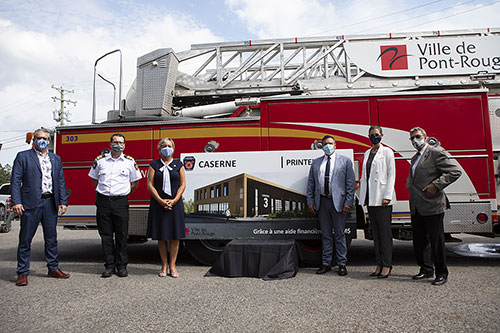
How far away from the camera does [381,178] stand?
518 cm

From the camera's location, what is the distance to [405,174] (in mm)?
5852

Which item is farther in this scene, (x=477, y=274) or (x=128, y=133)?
(x=128, y=133)

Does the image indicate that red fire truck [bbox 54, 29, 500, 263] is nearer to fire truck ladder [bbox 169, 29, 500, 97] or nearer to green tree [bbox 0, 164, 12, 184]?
fire truck ladder [bbox 169, 29, 500, 97]

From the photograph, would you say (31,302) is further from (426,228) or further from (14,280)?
(426,228)

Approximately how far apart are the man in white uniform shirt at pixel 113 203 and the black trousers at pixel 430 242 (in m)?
4.03

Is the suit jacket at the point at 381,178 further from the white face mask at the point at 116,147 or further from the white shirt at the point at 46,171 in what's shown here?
the white shirt at the point at 46,171

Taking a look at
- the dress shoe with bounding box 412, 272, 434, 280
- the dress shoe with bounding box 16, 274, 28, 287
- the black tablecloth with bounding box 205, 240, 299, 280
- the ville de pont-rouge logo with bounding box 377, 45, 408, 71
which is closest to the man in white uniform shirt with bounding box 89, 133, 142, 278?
the dress shoe with bounding box 16, 274, 28, 287

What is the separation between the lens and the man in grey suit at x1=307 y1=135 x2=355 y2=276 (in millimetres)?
5348

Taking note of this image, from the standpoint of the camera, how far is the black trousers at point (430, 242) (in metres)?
4.70

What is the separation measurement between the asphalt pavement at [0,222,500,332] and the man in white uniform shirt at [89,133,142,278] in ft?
0.96

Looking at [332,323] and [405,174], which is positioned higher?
[405,174]

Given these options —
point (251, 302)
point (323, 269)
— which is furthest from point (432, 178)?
point (251, 302)

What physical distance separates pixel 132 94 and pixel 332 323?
22.4 ft

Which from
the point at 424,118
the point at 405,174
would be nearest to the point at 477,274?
the point at 405,174
